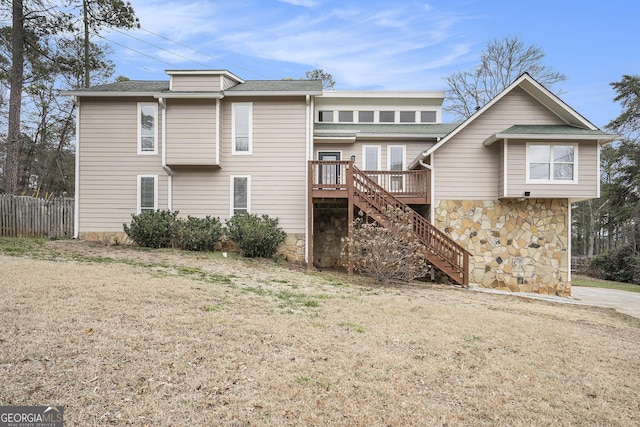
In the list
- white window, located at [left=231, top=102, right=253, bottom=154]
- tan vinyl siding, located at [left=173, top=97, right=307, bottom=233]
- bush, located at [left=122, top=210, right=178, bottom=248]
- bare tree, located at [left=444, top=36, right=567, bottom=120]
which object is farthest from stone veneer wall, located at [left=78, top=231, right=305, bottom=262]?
bare tree, located at [left=444, top=36, right=567, bottom=120]

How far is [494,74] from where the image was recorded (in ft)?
91.5

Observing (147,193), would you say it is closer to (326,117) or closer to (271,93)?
(271,93)

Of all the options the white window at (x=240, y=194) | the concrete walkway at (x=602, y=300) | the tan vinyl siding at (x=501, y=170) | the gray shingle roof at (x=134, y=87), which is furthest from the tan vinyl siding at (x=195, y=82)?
the concrete walkway at (x=602, y=300)

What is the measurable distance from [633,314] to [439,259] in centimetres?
536

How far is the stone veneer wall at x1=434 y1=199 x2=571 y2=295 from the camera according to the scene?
45.5 ft

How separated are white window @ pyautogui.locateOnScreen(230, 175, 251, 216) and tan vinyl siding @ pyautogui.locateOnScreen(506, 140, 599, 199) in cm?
943

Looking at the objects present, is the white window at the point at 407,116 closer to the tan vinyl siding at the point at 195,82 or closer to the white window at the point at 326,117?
the white window at the point at 326,117

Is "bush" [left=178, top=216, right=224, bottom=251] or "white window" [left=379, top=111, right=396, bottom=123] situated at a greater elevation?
"white window" [left=379, top=111, right=396, bottom=123]

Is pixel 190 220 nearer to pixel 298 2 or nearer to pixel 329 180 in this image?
pixel 329 180

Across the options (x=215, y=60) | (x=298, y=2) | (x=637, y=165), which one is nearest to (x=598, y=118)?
(x=637, y=165)

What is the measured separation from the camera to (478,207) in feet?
46.5

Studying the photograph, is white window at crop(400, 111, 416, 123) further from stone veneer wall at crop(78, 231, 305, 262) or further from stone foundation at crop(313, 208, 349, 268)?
stone veneer wall at crop(78, 231, 305, 262)

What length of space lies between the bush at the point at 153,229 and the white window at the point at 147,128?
2.65 meters

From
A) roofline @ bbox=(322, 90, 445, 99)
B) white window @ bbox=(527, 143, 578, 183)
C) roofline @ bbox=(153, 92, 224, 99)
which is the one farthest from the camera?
roofline @ bbox=(322, 90, 445, 99)
